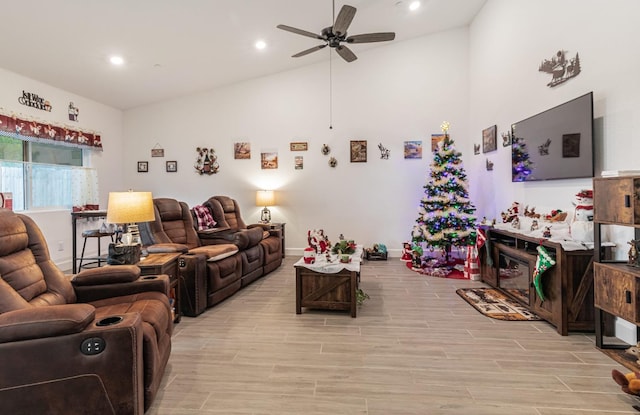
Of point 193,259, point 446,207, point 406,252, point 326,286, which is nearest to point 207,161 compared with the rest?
point 193,259

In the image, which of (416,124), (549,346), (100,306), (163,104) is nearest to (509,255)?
(549,346)

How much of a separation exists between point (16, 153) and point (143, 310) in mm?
4506

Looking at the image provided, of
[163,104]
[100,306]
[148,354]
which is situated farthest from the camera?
[163,104]

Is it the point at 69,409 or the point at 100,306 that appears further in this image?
the point at 100,306

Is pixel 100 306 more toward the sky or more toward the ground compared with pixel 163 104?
more toward the ground

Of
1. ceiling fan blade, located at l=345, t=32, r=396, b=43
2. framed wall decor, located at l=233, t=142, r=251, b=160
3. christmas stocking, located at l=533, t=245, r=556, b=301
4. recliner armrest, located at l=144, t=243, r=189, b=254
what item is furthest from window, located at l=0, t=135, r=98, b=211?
christmas stocking, located at l=533, t=245, r=556, b=301

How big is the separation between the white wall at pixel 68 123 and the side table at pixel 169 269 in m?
3.12

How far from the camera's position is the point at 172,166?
6.72m

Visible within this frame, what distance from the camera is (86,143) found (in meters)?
5.71

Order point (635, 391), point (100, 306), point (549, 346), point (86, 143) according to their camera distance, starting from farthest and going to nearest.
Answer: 1. point (86, 143)
2. point (549, 346)
3. point (100, 306)
4. point (635, 391)

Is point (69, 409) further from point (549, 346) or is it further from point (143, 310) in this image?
point (549, 346)

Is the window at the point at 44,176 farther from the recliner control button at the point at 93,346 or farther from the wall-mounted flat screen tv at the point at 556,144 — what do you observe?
the wall-mounted flat screen tv at the point at 556,144

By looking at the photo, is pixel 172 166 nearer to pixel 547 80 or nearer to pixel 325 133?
pixel 325 133

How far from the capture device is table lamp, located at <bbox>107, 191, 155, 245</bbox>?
105 inches
